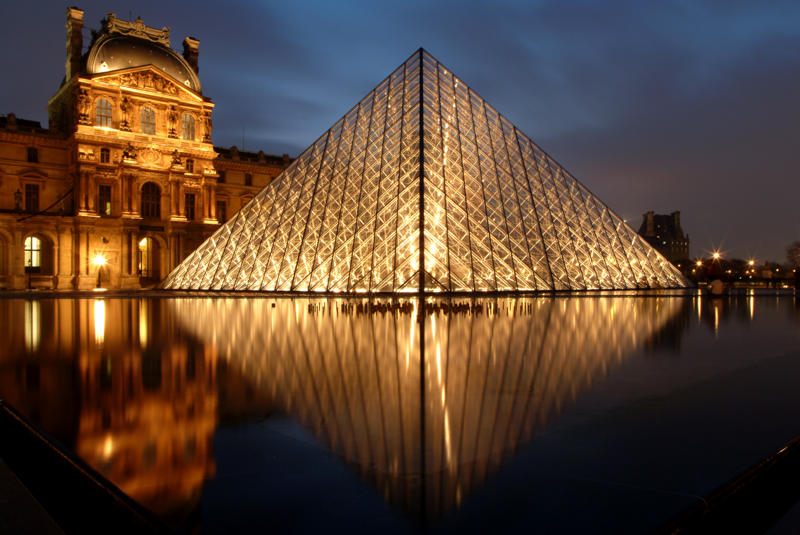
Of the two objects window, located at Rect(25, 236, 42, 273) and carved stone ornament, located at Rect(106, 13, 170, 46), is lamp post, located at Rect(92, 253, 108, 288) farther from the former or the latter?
carved stone ornament, located at Rect(106, 13, 170, 46)

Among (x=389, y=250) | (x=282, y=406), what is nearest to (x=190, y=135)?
(x=389, y=250)

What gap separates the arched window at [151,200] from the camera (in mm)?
41000

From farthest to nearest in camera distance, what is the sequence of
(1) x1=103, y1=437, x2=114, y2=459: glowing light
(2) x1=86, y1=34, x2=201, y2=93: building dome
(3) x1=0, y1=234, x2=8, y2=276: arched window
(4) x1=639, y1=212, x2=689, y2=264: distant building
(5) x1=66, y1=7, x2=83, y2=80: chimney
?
1. (4) x1=639, y1=212, x2=689, y2=264: distant building
2. (5) x1=66, y1=7, x2=83, y2=80: chimney
3. (2) x1=86, y1=34, x2=201, y2=93: building dome
4. (3) x1=0, y1=234, x2=8, y2=276: arched window
5. (1) x1=103, y1=437, x2=114, y2=459: glowing light

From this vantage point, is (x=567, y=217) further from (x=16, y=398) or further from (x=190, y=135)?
(x=190, y=135)

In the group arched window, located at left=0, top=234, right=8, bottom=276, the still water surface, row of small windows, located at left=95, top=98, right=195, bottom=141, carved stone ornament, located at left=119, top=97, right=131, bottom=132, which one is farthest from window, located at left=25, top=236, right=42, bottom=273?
the still water surface

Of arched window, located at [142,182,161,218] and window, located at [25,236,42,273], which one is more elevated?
arched window, located at [142,182,161,218]

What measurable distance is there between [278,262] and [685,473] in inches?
A: 853

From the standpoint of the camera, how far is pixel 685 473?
287 centimetres

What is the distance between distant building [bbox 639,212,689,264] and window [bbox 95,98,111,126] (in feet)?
323

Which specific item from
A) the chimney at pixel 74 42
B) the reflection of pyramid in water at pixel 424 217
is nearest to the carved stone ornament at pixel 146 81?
the chimney at pixel 74 42

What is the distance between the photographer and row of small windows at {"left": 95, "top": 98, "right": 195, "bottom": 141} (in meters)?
38.4

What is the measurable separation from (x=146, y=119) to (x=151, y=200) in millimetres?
5648

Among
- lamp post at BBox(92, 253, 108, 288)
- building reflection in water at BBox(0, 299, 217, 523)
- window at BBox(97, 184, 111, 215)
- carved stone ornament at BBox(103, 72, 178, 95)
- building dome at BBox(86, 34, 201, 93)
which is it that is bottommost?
building reflection in water at BBox(0, 299, 217, 523)

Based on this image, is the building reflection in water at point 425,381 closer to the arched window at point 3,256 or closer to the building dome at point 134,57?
the arched window at point 3,256
